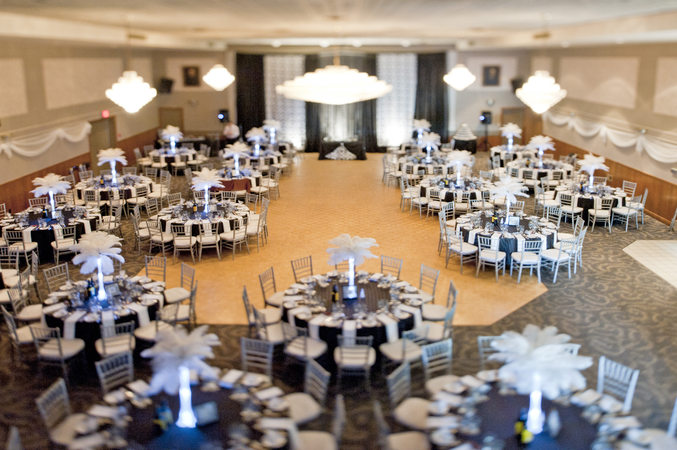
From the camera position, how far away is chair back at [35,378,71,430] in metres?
7.02

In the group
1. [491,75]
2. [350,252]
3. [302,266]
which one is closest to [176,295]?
[302,266]

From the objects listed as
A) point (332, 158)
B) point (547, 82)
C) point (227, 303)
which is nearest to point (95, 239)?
point (227, 303)

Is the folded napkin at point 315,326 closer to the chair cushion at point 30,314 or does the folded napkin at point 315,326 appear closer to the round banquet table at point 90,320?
the round banquet table at point 90,320

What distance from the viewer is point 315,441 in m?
6.83

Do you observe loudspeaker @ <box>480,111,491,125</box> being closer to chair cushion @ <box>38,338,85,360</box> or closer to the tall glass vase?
chair cushion @ <box>38,338,85,360</box>

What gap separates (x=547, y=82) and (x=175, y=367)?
32.3ft

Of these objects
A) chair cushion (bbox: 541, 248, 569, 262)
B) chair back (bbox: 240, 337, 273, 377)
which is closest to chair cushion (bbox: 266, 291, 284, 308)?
chair back (bbox: 240, 337, 273, 377)

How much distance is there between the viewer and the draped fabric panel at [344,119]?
29.7 m

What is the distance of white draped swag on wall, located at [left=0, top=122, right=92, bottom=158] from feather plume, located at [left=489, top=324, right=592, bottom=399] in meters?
14.8

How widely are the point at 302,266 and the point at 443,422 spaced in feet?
19.1

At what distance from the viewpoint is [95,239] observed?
10.1m

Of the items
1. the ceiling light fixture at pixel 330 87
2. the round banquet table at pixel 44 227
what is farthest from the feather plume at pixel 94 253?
the round banquet table at pixel 44 227

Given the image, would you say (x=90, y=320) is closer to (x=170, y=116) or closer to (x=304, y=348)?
(x=304, y=348)

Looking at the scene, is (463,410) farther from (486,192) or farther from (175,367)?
(486,192)
